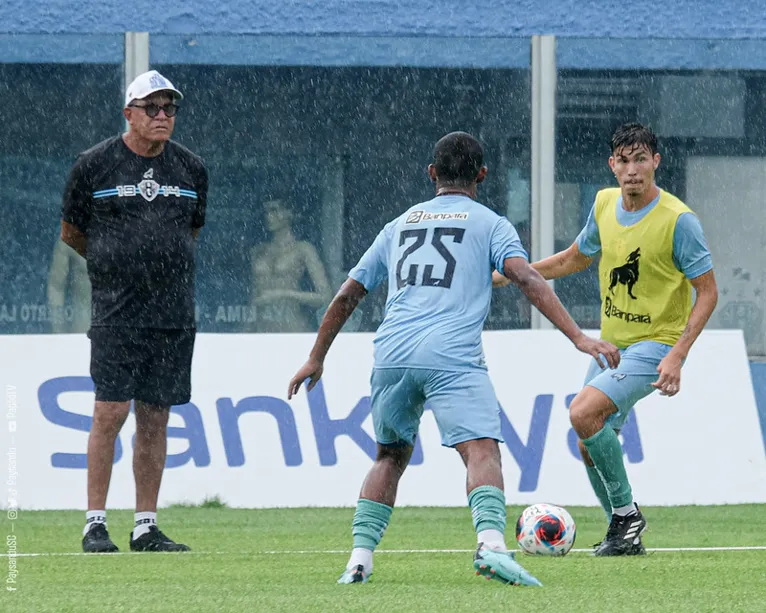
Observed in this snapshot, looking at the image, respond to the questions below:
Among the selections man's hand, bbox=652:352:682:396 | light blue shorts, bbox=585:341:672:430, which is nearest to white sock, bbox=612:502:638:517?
light blue shorts, bbox=585:341:672:430

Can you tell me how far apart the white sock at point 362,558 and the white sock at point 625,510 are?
80.0 inches

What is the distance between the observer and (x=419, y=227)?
6402mm

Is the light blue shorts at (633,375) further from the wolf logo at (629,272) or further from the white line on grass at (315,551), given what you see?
the white line on grass at (315,551)

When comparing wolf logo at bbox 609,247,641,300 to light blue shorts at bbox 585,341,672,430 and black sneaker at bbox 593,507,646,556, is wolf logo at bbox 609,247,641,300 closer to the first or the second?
light blue shorts at bbox 585,341,672,430

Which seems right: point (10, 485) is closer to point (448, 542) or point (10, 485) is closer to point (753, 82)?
point (448, 542)

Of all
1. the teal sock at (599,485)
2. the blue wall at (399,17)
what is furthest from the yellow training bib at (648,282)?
the blue wall at (399,17)

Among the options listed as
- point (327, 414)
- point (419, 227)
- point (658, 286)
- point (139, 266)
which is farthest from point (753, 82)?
point (419, 227)

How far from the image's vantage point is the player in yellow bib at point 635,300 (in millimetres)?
8008

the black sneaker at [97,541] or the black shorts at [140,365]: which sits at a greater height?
the black shorts at [140,365]

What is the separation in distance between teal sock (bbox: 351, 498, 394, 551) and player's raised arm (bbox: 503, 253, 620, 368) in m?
0.96

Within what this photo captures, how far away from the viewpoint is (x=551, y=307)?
6223mm

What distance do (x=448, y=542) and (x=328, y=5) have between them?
6.47m

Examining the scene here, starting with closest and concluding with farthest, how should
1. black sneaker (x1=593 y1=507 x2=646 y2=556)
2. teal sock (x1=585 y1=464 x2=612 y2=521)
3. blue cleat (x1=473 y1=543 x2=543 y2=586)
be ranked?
blue cleat (x1=473 y1=543 x2=543 y2=586) → black sneaker (x1=593 y1=507 x2=646 y2=556) → teal sock (x1=585 y1=464 x2=612 y2=521)

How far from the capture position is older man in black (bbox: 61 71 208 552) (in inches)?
325
